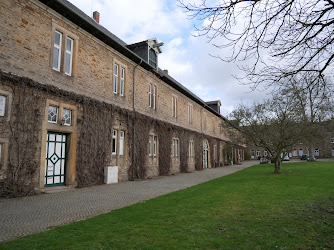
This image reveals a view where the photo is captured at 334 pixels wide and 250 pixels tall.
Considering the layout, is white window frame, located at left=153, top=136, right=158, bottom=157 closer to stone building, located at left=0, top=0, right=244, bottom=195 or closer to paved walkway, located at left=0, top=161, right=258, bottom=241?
stone building, located at left=0, top=0, right=244, bottom=195

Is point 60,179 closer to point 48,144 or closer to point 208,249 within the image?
point 48,144

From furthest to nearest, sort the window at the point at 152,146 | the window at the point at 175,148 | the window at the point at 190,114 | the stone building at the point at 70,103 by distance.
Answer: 1. the window at the point at 190,114
2. the window at the point at 175,148
3. the window at the point at 152,146
4. the stone building at the point at 70,103

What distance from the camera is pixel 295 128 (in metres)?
17.8

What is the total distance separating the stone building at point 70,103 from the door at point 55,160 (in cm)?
4

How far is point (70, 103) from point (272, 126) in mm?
14174

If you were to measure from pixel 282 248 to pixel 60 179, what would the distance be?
978 cm

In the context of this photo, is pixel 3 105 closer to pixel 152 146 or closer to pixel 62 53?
pixel 62 53

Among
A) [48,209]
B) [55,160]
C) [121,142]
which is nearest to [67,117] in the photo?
[55,160]

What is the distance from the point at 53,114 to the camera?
35.3 feet

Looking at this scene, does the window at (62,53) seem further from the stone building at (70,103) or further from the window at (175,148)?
the window at (175,148)

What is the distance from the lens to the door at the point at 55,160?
417 inches

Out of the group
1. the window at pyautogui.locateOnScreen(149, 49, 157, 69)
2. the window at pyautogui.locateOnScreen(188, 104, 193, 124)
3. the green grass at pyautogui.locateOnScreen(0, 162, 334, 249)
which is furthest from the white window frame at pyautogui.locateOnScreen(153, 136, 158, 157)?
the green grass at pyautogui.locateOnScreen(0, 162, 334, 249)

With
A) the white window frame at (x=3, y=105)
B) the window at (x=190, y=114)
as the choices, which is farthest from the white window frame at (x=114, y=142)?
the window at (x=190, y=114)

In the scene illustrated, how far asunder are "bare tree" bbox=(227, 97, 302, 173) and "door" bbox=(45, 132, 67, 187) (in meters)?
13.7
